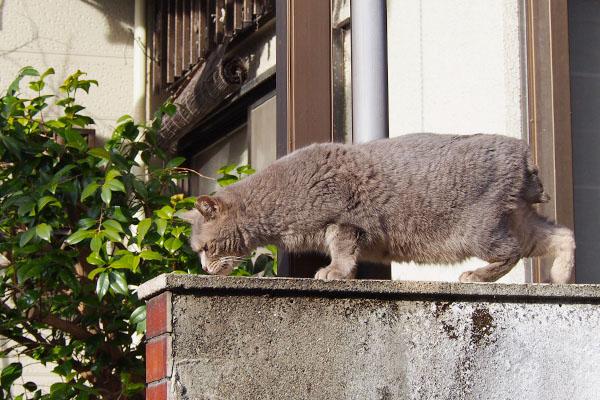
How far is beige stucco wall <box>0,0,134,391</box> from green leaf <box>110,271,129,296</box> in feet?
10.8

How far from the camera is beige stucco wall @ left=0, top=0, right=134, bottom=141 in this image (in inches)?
252

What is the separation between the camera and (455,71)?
151 inches

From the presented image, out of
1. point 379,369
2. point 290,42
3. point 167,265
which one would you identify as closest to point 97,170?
point 167,265

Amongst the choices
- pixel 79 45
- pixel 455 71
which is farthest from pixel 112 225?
pixel 79 45

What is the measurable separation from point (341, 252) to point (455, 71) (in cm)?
133

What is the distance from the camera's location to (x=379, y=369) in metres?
2.30

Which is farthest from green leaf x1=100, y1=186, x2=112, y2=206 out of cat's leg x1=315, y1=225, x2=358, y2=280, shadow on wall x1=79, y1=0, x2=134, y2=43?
shadow on wall x1=79, y1=0, x2=134, y2=43

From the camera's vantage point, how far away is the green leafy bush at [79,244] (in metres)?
3.53

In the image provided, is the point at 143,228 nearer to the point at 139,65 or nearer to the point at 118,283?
the point at 118,283

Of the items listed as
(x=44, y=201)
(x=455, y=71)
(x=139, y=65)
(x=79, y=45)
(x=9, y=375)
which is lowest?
(x=9, y=375)

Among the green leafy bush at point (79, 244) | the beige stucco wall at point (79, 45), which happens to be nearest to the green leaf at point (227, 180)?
the green leafy bush at point (79, 244)

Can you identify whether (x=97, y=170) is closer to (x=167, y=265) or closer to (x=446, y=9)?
(x=167, y=265)

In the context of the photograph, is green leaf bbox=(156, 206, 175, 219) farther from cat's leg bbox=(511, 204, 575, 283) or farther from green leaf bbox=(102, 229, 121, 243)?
cat's leg bbox=(511, 204, 575, 283)

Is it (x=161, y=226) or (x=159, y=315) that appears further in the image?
(x=161, y=226)
